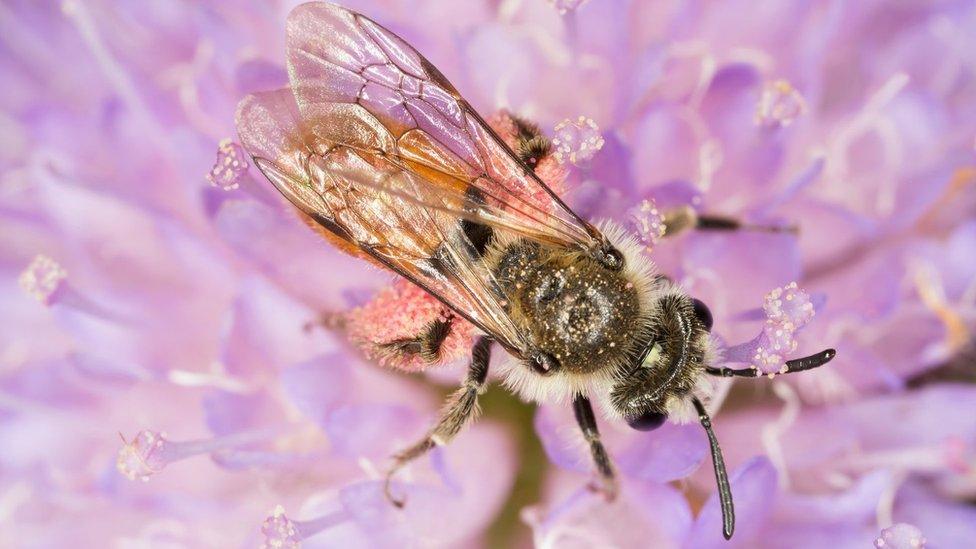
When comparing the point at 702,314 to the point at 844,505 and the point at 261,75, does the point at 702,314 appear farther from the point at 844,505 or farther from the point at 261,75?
the point at 261,75

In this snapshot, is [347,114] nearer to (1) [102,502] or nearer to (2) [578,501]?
(2) [578,501]

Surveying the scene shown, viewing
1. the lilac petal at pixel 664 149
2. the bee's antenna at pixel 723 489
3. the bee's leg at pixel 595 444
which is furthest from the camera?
the lilac petal at pixel 664 149

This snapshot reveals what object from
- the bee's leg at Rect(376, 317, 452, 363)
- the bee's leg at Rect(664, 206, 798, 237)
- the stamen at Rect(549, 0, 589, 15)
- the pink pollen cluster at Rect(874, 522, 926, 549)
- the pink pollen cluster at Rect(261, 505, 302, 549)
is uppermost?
the stamen at Rect(549, 0, 589, 15)

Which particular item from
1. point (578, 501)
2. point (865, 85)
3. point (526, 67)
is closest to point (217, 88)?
point (526, 67)

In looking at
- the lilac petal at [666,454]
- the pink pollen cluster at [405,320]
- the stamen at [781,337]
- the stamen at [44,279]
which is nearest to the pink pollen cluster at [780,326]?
the stamen at [781,337]

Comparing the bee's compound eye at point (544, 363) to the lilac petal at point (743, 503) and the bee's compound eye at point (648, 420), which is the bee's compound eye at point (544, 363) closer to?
the bee's compound eye at point (648, 420)

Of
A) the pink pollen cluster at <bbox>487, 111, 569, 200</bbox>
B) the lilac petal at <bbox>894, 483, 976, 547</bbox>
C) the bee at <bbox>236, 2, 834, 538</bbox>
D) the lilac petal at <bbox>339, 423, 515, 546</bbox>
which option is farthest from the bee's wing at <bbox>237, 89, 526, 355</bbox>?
the lilac petal at <bbox>894, 483, 976, 547</bbox>

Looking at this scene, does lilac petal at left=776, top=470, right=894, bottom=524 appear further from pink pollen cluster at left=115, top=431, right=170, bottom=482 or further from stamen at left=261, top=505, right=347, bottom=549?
pink pollen cluster at left=115, top=431, right=170, bottom=482
